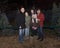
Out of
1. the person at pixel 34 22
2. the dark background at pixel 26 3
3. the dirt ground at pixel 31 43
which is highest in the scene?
the dark background at pixel 26 3

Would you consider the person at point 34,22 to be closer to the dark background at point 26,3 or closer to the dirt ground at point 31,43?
the dirt ground at point 31,43

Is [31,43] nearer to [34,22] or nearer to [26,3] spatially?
[34,22]

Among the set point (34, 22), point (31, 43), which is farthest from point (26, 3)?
point (31, 43)

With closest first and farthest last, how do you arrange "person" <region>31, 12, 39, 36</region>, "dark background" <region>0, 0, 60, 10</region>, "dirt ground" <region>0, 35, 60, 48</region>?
"dirt ground" <region>0, 35, 60, 48</region> < "person" <region>31, 12, 39, 36</region> < "dark background" <region>0, 0, 60, 10</region>

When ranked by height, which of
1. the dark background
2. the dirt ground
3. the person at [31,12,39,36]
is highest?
the dark background

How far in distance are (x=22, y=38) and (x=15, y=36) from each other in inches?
78.2

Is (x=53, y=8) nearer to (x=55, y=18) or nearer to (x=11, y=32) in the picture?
(x=55, y=18)

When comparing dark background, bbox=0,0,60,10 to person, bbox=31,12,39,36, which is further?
dark background, bbox=0,0,60,10

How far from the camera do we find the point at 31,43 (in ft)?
50.5

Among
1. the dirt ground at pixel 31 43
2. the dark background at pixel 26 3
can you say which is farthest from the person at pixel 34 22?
the dark background at pixel 26 3

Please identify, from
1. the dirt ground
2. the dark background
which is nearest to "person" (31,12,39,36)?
the dirt ground

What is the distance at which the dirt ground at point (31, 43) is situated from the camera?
1505 centimetres

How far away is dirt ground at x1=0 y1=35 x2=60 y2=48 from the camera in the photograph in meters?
15.1

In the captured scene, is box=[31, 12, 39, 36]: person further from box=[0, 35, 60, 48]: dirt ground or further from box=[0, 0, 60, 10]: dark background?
box=[0, 0, 60, 10]: dark background
